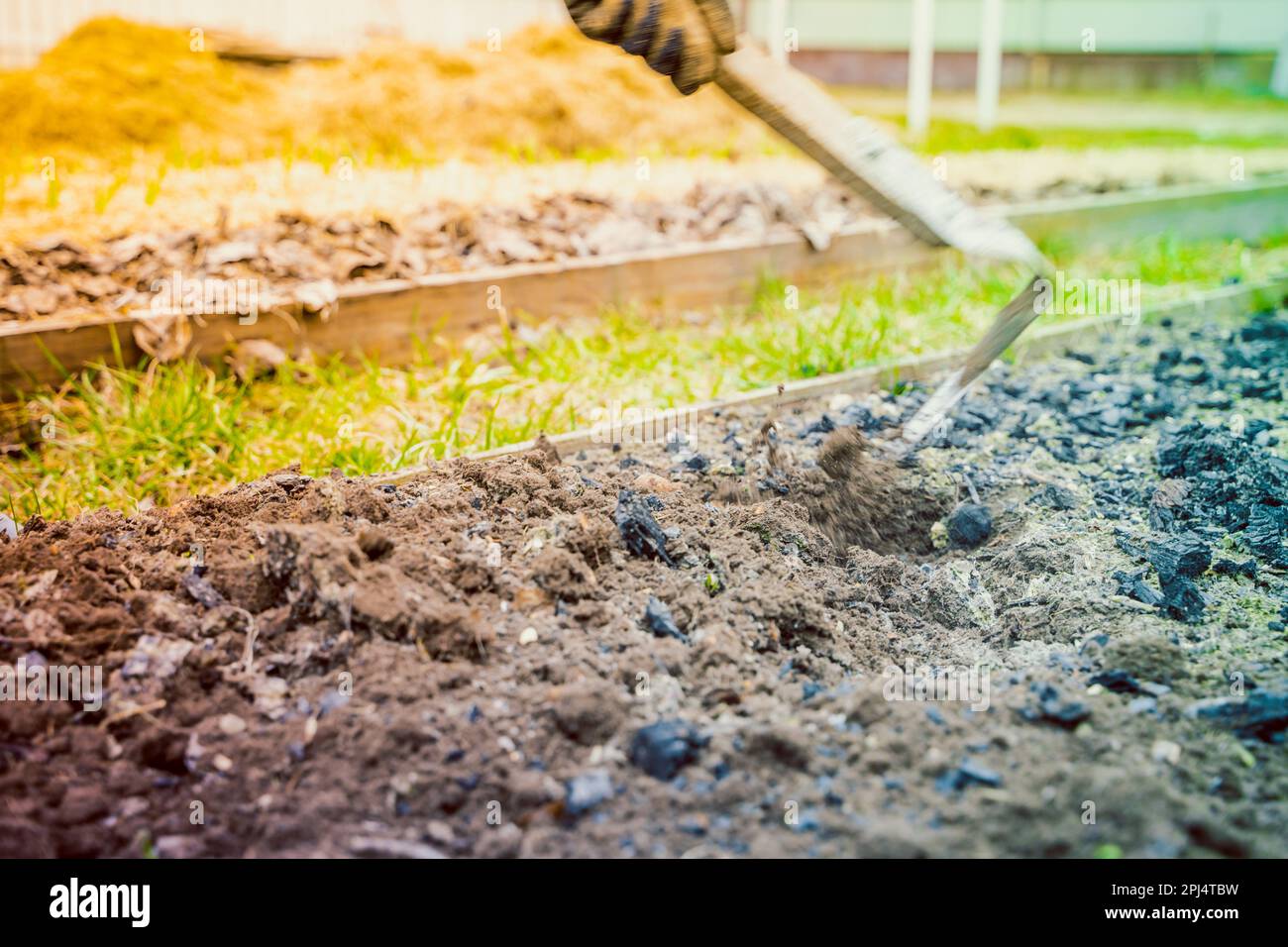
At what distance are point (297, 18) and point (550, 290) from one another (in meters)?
5.21

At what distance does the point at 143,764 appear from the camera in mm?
1750

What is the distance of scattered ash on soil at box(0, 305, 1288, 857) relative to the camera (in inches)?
63.6

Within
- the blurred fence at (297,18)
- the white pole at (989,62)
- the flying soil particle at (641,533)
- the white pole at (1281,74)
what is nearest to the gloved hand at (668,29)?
the flying soil particle at (641,533)

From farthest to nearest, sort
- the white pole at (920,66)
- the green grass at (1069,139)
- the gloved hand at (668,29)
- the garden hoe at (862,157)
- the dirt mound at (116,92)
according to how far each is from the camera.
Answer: the white pole at (920,66) < the green grass at (1069,139) < the dirt mound at (116,92) < the garden hoe at (862,157) < the gloved hand at (668,29)

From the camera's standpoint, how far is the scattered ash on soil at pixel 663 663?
162cm

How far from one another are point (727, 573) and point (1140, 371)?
2471mm

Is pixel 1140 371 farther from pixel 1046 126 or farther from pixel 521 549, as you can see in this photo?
pixel 1046 126

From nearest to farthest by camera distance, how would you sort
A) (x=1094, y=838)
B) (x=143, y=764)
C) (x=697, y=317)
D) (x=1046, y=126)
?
(x=1094, y=838)
(x=143, y=764)
(x=697, y=317)
(x=1046, y=126)

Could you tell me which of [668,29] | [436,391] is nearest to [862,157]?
[668,29]

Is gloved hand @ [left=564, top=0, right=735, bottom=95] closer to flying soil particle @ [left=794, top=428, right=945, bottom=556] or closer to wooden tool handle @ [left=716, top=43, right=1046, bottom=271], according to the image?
wooden tool handle @ [left=716, top=43, right=1046, bottom=271]

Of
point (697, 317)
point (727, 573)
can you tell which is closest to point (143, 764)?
point (727, 573)

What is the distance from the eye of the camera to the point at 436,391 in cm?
371

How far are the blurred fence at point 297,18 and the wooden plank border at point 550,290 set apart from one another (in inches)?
175

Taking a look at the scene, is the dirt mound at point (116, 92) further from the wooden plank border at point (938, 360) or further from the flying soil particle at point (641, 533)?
the flying soil particle at point (641, 533)
